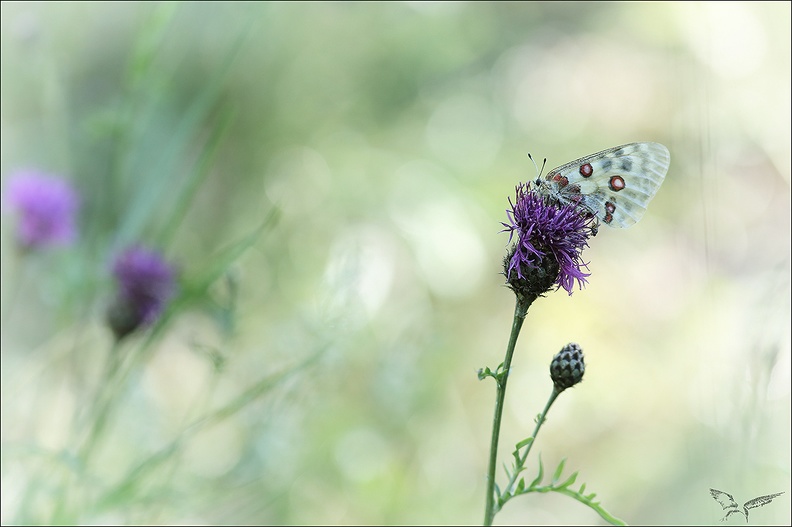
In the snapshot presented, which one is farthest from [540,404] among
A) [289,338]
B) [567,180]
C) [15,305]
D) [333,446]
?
[15,305]

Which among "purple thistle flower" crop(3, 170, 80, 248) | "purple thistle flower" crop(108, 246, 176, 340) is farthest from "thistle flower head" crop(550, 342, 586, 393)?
"purple thistle flower" crop(3, 170, 80, 248)

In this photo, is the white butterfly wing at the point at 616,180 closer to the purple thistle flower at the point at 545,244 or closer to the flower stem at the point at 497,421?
the purple thistle flower at the point at 545,244

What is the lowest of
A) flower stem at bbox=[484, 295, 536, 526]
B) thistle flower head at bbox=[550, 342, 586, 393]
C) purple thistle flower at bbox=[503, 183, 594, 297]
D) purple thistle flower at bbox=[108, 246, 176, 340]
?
flower stem at bbox=[484, 295, 536, 526]

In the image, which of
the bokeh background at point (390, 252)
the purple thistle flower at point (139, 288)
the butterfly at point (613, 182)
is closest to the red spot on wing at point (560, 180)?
the butterfly at point (613, 182)

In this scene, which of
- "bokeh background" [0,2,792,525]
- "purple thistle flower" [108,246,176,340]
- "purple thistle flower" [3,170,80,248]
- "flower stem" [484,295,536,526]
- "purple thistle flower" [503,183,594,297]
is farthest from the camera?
"purple thistle flower" [3,170,80,248]

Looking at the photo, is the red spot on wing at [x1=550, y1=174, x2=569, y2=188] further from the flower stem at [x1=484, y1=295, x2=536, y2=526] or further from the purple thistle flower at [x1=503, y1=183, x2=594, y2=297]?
the flower stem at [x1=484, y1=295, x2=536, y2=526]
